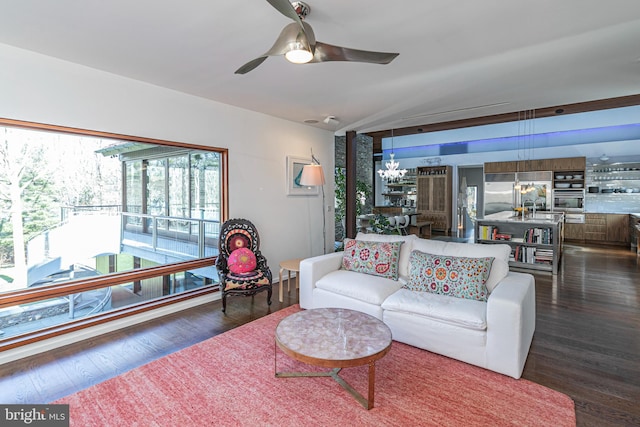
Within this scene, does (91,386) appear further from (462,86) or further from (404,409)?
(462,86)

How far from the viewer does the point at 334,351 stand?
2.01 m

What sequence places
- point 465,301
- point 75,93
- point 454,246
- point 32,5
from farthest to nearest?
point 454,246 → point 75,93 → point 465,301 → point 32,5

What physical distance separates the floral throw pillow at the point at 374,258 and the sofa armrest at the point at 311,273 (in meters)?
0.20

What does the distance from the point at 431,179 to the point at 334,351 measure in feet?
33.2

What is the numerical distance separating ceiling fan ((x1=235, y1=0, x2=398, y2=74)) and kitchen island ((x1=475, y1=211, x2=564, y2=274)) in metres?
4.88

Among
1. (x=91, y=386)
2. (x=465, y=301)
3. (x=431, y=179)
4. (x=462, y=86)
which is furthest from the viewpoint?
(x=431, y=179)

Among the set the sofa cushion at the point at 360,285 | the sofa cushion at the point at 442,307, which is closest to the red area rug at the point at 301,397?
the sofa cushion at the point at 442,307

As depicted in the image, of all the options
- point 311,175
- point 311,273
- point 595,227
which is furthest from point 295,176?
point 595,227

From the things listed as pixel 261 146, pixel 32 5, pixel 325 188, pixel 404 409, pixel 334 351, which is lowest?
pixel 404 409

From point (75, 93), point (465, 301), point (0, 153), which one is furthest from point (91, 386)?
point (465, 301)

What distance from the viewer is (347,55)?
2.17m

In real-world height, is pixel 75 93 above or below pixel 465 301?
above

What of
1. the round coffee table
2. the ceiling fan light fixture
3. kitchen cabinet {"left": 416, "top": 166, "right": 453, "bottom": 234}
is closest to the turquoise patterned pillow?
the round coffee table

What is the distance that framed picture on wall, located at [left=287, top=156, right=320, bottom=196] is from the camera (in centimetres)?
517
